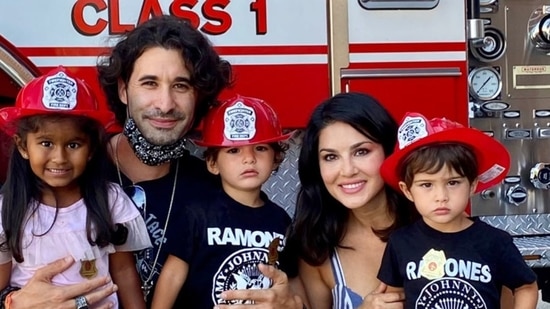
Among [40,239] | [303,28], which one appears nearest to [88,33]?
[303,28]

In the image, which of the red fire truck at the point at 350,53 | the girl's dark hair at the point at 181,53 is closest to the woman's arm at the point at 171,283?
the girl's dark hair at the point at 181,53

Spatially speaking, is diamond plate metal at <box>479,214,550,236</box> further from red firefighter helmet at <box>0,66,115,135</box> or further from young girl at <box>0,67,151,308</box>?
red firefighter helmet at <box>0,66,115,135</box>

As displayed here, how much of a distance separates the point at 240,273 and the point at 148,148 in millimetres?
489

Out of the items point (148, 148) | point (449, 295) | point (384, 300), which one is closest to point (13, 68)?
point (148, 148)

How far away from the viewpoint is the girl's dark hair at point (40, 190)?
2049 millimetres

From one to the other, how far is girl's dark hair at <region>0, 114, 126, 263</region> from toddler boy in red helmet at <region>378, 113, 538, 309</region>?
2.56 feet

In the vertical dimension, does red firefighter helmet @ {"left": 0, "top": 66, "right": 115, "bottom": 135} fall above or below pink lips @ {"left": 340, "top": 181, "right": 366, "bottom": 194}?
above

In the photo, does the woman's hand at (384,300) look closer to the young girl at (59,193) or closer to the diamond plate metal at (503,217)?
the young girl at (59,193)

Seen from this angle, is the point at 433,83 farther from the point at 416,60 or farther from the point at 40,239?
the point at 40,239

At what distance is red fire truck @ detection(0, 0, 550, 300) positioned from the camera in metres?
2.99

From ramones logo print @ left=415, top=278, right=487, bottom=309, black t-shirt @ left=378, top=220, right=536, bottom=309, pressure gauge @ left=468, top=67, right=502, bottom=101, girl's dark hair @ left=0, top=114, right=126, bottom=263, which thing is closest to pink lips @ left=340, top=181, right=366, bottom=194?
black t-shirt @ left=378, top=220, right=536, bottom=309

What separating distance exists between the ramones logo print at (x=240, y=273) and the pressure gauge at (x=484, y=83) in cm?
168

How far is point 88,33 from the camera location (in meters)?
3.00

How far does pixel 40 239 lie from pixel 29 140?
0.27 meters
